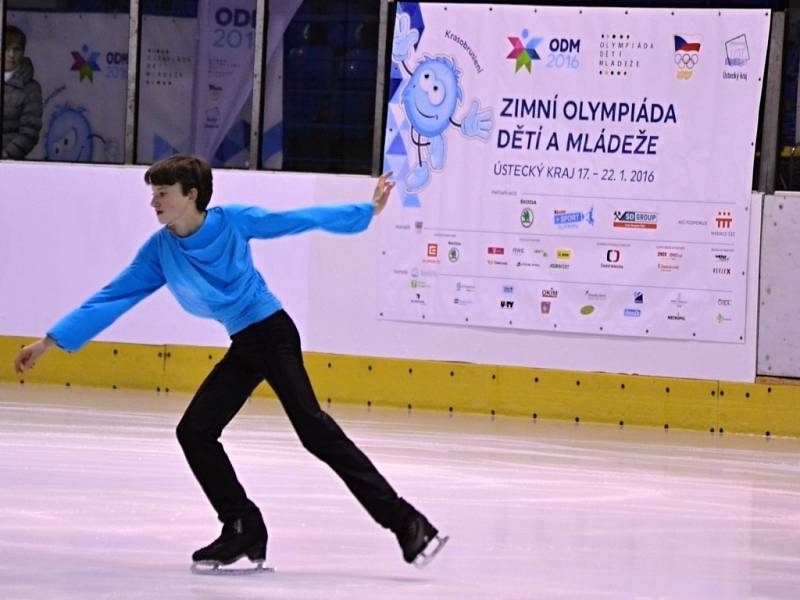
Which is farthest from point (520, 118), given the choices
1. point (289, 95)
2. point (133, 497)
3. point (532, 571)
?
point (532, 571)

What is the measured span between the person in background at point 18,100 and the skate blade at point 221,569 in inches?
374

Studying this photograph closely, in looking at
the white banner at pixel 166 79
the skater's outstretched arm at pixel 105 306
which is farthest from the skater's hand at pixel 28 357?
the white banner at pixel 166 79

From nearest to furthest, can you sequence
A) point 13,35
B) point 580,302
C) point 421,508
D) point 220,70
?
point 421,508
point 580,302
point 220,70
point 13,35

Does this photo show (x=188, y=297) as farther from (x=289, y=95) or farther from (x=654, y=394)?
(x=289, y=95)

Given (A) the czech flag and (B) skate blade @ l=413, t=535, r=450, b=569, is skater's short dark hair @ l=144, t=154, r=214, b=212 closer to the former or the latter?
(B) skate blade @ l=413, t=535, r=450, b=569

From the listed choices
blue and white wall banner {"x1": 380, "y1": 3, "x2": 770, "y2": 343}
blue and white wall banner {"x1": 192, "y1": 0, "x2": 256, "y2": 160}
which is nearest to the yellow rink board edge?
blue and white wall banner {"x1": 380, "y1": 3, "x2": 770, "y2": 343}

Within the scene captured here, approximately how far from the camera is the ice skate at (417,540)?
5695 mm

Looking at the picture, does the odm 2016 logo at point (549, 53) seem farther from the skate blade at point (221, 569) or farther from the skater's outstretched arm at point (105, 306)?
the skate blade at point (221, 569)

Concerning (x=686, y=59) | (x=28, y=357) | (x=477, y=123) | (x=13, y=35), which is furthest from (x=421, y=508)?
(x=13, y=35)

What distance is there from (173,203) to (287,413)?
0.81 m

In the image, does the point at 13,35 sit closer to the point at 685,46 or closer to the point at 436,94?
the point at 436,94

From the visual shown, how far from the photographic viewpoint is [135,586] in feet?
17.9

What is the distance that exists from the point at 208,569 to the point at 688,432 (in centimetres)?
708

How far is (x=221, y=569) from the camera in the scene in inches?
233
